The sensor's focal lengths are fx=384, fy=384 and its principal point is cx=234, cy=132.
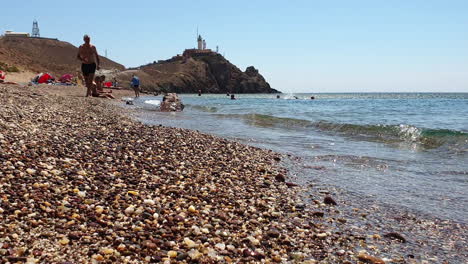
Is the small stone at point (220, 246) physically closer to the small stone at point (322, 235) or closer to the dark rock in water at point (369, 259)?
the small stone at point (322, 235)

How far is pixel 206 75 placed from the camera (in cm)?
15738

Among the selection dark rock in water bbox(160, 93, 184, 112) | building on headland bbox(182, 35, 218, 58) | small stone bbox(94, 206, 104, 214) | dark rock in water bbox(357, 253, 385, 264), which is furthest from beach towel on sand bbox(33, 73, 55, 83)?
building on headland bbox(182, 35, 218, 58)

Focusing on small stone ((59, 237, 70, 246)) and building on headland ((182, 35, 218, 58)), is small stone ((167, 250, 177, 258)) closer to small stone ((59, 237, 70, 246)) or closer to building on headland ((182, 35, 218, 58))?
small stone ((59, 237, 70, 246))

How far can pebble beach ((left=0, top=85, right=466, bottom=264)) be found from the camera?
11.3 feet

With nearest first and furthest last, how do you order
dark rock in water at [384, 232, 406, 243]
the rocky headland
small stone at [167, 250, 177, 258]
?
small stone at [167, 250, 177, 258] → dark rock in water at [384, 232, 406, 243] → the rocky headland

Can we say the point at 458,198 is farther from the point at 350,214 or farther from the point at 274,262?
the point at 274,262

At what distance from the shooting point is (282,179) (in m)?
6.67

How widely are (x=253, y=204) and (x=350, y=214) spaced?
131 centimetres

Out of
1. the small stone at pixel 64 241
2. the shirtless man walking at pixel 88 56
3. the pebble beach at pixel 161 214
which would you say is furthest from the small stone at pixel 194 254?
the shirtless man walking at pixel 88 56

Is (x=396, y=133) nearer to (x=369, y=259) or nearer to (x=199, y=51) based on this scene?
(x=369, y=259)

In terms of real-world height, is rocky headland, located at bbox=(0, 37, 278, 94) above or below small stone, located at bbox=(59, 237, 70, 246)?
above

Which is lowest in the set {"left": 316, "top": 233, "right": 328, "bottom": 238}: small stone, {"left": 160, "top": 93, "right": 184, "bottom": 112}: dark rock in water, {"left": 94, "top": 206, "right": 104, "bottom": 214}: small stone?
{"left": 316, "top": 233, "right": 328, "bottom": 238}: small stone

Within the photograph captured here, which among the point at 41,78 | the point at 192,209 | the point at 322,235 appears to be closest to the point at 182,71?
the point at 41,78

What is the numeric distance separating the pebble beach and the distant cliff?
12260cm
